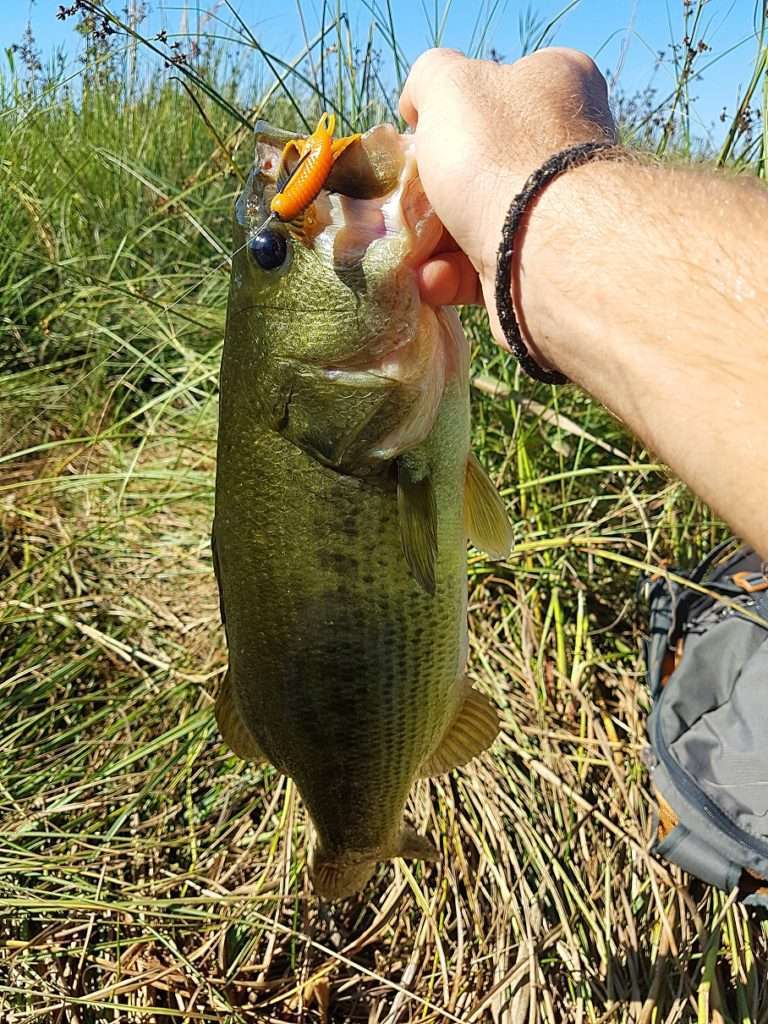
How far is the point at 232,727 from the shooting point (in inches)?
69.3

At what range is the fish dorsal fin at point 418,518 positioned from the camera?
1462 millimetres

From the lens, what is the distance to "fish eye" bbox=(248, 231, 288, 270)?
142 centimetres

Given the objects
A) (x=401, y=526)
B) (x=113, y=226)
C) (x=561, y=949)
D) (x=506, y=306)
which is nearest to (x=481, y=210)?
(x=506, y=306)

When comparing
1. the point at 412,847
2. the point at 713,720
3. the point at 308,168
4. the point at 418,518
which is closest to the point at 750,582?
the point at 713,720

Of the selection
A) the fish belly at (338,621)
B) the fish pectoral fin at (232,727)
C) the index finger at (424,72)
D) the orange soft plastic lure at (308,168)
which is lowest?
the fish pectoral fin at (232,727)

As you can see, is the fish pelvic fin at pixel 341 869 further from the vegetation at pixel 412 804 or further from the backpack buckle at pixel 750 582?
the backpack buckle at pixel 750 582

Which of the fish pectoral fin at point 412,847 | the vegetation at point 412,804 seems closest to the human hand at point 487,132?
the vegetation at point 412,804

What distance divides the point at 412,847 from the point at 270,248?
1294 mm

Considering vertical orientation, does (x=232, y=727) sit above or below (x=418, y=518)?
below

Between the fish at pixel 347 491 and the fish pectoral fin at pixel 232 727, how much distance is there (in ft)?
0.06

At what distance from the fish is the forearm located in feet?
0.82

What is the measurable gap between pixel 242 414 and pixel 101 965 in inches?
68.7

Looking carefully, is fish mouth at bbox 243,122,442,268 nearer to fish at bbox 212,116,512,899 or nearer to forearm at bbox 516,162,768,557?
fish at bbox 212,116,512,899

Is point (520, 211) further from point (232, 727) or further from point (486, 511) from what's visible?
point (232, 727)
